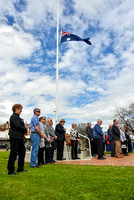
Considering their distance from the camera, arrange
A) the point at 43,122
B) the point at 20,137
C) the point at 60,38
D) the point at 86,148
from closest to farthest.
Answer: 1. the point at 20,137
2. the point at 43,122
3. the point at 86,148
4. the point at 60,38

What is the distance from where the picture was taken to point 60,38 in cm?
1407

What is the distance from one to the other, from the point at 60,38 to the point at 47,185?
12.6 meters

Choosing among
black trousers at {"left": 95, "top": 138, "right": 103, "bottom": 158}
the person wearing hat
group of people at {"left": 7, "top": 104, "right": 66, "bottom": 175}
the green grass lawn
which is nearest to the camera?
the green grass lawn

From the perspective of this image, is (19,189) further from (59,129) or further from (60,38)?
(60,38)

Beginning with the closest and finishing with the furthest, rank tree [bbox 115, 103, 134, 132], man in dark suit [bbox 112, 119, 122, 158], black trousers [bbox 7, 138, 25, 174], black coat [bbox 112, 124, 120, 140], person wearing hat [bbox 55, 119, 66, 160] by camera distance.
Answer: black trousers [bbox 7, 138, 25, 174] < person wearing hat [bbox 55, 119, 66, 160] < man in dark suit [bbox 112, 119, 122, 158] < black coat [bbox 112, 124, 120, 140] < tree [bbox 115, 103, 134, 132]

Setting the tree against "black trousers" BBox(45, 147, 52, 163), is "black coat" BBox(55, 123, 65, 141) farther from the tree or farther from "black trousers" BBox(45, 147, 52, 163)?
the tree

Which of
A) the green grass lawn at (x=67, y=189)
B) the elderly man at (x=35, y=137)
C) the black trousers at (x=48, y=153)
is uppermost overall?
the elderly man at (x=35, y=137)

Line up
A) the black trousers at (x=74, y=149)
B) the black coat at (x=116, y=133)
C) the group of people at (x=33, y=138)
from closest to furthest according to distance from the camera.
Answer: the group of people at (x=33, y=138) → the black trousers at (x=74, y=149) → the black coat at (x=116, y=133)

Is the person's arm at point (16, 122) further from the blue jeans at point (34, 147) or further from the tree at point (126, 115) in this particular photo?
the tree at point (126, 115)

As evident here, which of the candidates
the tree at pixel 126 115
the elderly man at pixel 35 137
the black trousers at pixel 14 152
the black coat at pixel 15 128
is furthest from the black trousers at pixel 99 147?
the tree at pixel 126 115

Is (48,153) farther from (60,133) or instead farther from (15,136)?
(15,136)

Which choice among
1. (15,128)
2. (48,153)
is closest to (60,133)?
(48,153)

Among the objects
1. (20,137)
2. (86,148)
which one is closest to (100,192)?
(20,137)

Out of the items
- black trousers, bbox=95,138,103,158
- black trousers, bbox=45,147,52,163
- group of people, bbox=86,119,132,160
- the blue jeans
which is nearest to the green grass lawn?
the blue jeans
